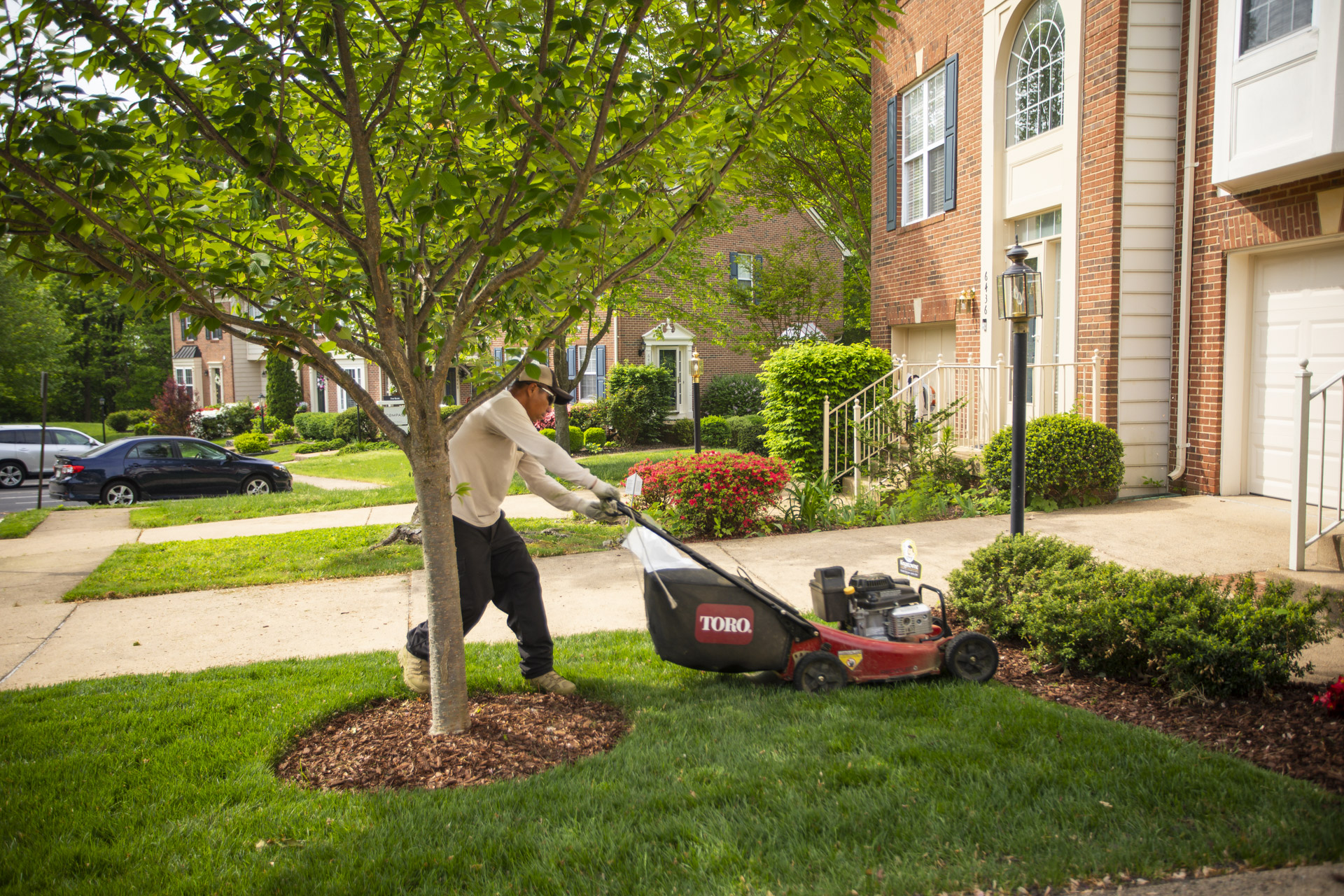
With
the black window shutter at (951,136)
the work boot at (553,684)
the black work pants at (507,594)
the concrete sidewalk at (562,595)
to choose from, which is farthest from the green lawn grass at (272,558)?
the black window shutter at (951,136)

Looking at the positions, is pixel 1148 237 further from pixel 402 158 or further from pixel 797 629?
pixel 402 158

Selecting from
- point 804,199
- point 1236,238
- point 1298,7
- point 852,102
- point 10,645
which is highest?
point 852,102

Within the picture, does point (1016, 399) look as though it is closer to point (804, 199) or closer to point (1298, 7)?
point (1298, 7)

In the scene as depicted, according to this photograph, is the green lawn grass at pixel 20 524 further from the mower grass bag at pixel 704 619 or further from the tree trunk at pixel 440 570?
the mower grass bag at pixel 704 619

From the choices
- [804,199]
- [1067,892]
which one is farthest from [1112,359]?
[804,199]

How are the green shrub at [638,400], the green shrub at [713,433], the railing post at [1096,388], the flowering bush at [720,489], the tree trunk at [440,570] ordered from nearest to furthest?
the tree trunk at [440,570]
the flowering bush at [720,489]
the railing post at [1096,388]
the green shrub at [713,433]
the green shrub at [638,400]

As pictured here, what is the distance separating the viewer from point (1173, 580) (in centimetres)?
411

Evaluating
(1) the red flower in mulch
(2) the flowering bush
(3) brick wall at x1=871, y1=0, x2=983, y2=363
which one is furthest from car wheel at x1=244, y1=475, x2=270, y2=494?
(1) the red flower in mulch

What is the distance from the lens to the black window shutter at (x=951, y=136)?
463 inches

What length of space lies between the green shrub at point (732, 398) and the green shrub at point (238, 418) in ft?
63.4

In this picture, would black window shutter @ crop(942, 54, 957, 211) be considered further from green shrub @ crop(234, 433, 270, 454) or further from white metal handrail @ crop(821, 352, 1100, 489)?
green shrub @ crop(234, 433, 270, 454)

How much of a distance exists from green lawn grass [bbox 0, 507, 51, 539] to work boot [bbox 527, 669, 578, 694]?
970 centimetres

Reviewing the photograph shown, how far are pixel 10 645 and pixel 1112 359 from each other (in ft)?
32.9

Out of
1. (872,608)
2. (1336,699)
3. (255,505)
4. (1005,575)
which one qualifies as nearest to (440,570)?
(872,608)
